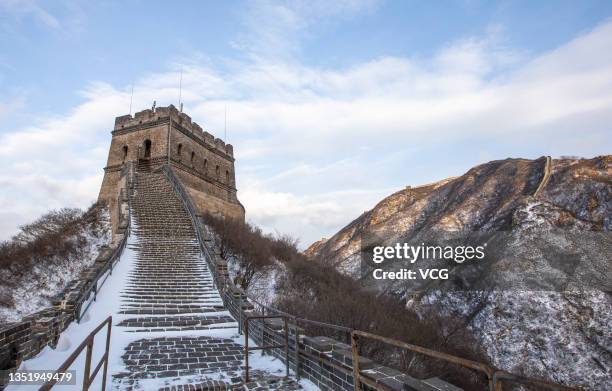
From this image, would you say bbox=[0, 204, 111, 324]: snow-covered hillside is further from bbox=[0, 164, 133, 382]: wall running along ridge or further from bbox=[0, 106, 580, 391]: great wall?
bbox=[0, 164, 133, 382]: wall running along ridge

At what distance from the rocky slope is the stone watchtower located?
20.7 metres

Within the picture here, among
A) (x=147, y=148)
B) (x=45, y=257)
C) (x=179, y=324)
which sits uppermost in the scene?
(x=147, y=148)

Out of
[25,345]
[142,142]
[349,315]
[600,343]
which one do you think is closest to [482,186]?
[600,343]

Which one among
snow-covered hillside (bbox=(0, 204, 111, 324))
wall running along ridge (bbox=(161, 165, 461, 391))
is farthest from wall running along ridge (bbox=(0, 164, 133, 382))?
snow-covered hillside (bbox=(0, 204, 111, 324))

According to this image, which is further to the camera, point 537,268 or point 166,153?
point 537,268

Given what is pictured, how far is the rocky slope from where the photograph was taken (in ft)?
72.5

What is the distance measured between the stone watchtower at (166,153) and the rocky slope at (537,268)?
20658 mm

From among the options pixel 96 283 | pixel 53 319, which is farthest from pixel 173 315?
pixel 53 319

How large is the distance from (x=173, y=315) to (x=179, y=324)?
757mm

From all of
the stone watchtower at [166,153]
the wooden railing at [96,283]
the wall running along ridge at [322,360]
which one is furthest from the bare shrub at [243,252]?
the wall running along ridge at [322,360]

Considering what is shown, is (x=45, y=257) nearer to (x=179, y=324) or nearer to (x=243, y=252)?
(x=243, y=252)

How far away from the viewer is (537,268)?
2817 cm

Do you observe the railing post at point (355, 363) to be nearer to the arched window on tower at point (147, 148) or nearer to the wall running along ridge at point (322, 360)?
the wall running along ridge at point (322, 360)

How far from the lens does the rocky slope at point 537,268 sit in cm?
2209
